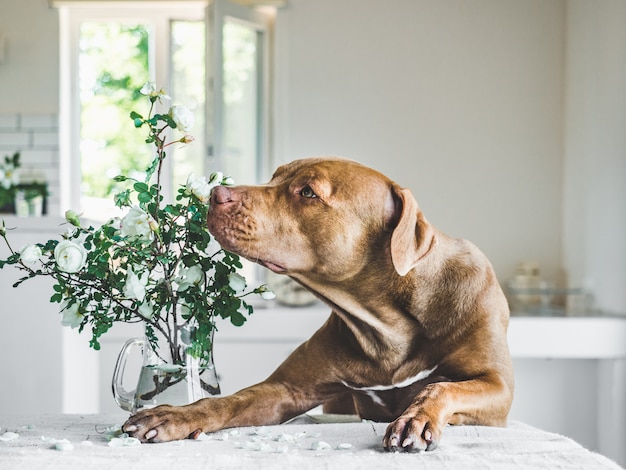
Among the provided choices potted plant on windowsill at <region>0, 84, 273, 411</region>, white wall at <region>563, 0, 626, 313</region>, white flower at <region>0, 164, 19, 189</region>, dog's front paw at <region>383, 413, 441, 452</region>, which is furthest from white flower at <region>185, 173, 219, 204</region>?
white flower at <region>0, 164, 19, 189</region>

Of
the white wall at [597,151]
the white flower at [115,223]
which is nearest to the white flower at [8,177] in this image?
the white wall at [597,151]

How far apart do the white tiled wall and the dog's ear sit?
328 cm

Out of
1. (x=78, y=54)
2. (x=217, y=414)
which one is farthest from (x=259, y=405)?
(x=78, y=54)

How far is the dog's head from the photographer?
1261 mm

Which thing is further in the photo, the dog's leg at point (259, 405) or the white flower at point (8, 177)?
the white flower at point (8, 177)

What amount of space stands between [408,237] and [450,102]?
296 cm

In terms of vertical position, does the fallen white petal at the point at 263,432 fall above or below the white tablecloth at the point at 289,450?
below

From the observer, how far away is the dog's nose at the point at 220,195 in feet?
4.05

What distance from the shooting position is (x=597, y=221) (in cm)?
354

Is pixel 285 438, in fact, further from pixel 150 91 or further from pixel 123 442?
pixel 150 91

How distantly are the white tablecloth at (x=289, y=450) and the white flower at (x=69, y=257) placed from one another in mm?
228

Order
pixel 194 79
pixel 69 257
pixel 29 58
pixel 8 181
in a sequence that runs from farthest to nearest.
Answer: pixel 194 79, pixel 29 58, pixel 8 181, pixel 69 257

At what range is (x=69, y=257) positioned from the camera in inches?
43.6

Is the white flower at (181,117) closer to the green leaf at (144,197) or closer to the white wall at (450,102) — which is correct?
the green leaf at (144,197)
